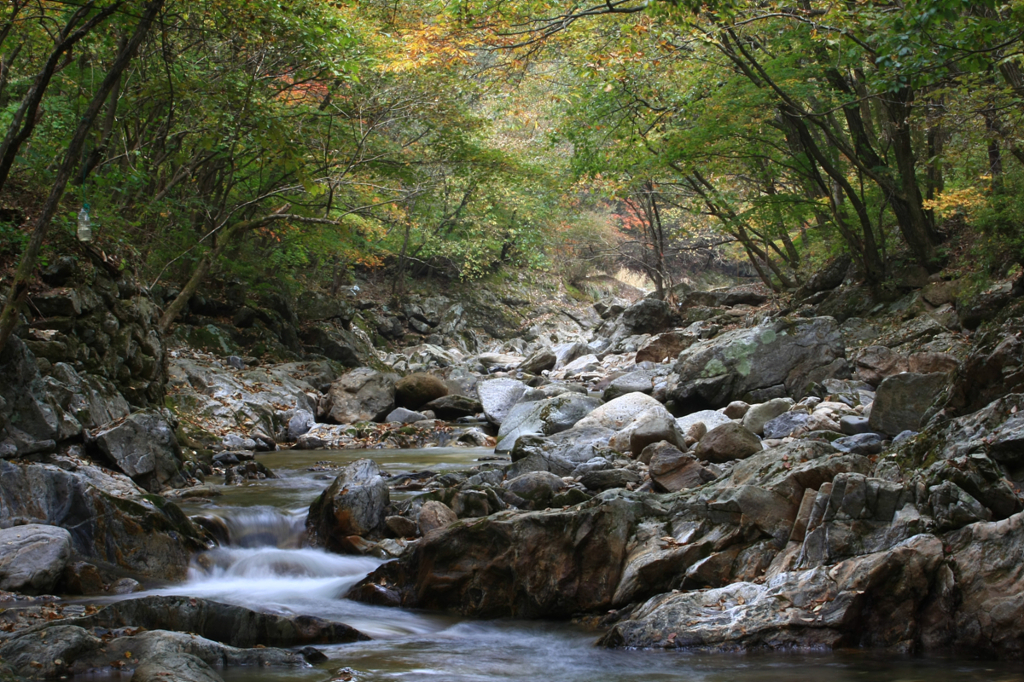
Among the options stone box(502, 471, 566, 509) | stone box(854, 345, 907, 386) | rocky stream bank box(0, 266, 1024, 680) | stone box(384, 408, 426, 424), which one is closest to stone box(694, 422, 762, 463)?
rocky stream bank box(0, 266, 1024, 680)

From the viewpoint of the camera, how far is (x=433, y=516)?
627 cm

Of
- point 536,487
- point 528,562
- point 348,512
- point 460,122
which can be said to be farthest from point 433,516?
point 460,122

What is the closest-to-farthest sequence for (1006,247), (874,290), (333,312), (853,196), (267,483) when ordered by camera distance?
(267,483)
(1006,247)
(853,196)
(874,290)
(333,312)

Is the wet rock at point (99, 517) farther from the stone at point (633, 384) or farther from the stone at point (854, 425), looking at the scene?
the stone at point (633, 384)

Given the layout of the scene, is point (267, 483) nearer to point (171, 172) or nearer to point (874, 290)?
point (171, 172)

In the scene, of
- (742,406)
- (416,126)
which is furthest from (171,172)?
(742,406)

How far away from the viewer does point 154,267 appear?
487 inches

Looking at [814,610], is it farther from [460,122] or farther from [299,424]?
[460,122]

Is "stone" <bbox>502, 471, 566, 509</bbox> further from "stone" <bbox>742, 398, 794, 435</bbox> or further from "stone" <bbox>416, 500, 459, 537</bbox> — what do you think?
"stone" <bbox>742, 398, 794, 435</bbox>

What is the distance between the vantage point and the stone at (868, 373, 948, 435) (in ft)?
22.0

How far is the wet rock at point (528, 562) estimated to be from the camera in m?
4.96

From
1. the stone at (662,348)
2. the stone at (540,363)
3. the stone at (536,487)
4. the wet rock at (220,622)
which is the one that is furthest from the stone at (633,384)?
the wet rock at (220,622)

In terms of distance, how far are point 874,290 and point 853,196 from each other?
86.1 inches

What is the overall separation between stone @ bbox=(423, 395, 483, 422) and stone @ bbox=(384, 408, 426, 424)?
1.66ft
